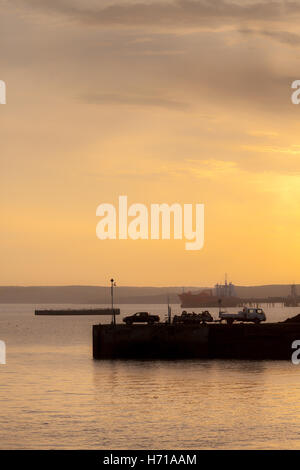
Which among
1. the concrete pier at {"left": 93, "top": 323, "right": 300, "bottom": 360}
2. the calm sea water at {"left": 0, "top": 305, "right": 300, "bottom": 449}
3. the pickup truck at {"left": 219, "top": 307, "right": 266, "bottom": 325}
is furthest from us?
the pickup truck at {"left": 219, "top": 307, "right": 266, "bottom": 325}

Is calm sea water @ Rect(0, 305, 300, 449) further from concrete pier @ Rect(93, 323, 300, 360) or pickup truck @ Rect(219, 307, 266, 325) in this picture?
pickup truck @ Rect(219, 307, 266, 325)

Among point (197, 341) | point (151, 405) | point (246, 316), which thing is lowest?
point (151, 405)

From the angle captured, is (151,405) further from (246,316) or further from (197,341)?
(246,316)

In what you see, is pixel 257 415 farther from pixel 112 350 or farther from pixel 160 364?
pixel 112 350

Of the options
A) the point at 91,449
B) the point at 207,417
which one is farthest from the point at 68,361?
the point at 91,449

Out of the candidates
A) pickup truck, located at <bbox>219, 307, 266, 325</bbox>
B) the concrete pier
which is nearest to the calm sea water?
the concrete pier

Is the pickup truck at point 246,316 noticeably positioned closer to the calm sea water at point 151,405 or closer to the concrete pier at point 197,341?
the concrete pier at point 197,341

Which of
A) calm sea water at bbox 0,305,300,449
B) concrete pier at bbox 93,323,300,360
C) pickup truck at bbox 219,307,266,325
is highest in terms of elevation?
pickup truck at bbox 219,307,266,325

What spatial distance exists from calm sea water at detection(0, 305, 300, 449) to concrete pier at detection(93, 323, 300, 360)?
3.14 meters

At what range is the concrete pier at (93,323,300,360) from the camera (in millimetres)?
105438

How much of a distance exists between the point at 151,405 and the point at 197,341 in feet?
130

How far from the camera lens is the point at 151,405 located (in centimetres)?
6644

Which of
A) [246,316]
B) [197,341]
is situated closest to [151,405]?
[197,341]
